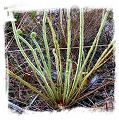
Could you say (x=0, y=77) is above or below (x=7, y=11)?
below

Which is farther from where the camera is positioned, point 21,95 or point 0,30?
point 21,95

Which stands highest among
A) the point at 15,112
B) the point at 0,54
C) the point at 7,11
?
the point at 7,11

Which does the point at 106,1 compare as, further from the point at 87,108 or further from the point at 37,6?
the point at 87,108

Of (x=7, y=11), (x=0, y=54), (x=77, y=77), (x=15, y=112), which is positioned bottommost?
(x=15, y=112)

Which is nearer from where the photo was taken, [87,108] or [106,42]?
[87,108]

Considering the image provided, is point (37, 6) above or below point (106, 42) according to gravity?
above

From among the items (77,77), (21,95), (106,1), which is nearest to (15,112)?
(21,95)

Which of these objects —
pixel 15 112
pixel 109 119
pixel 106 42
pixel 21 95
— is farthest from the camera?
pixel 106 42

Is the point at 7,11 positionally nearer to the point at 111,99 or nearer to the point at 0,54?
the point at 0,54

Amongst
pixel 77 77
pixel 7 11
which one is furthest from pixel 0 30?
pixel 77 77

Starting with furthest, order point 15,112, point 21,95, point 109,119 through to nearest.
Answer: point 21,95 → point 15,112 → point 109,119
